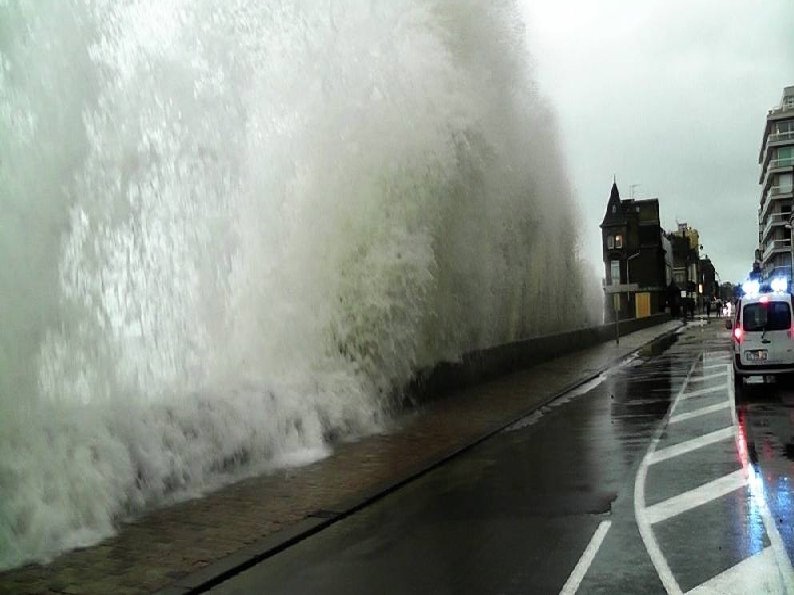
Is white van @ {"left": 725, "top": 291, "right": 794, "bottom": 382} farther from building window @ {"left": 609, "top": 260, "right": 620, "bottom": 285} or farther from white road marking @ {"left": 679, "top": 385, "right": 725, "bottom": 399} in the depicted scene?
building window @ {"left": 609, "top": 260, "right": 620, "bottom": 285}

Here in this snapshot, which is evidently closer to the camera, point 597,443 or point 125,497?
point 125,497

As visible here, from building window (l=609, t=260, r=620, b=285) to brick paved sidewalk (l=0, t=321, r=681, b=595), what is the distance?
77029mm

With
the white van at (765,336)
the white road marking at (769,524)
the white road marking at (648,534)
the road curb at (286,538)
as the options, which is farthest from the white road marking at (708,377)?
the road curb at (286,538)

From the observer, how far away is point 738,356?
17.1 metres

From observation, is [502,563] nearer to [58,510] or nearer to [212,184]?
[58,510]

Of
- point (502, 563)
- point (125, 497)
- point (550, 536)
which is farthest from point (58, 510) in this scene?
point (550, 536)

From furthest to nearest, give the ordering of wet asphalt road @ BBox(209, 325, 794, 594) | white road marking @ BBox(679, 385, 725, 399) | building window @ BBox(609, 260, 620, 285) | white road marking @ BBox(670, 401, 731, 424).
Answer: building window @ BBox(609, 260, 620, 285)
white road marking @ BBox(679, 385, 725, 399)
white road marking @ BBox(670, 401, 731, 424)
wet asphalt road @ BBox(209, 325, 794, 594)

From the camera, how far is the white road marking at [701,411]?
13.3 metres

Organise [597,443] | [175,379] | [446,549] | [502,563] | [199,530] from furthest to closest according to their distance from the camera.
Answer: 1. [597,443]
2. [175,379]
3. [199,530]
4. [446,549]
5. [502,563]

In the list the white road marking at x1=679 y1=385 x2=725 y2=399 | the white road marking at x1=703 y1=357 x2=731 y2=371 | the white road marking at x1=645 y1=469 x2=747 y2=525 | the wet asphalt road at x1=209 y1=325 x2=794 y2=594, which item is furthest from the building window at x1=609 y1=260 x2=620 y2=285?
the white road marking at x1=645 y1=469 x2=747 y2=525

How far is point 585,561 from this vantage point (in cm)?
590

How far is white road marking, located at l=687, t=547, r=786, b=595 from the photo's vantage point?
5.11 m

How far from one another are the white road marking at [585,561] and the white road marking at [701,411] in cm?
671

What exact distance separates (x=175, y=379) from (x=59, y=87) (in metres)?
3.90
